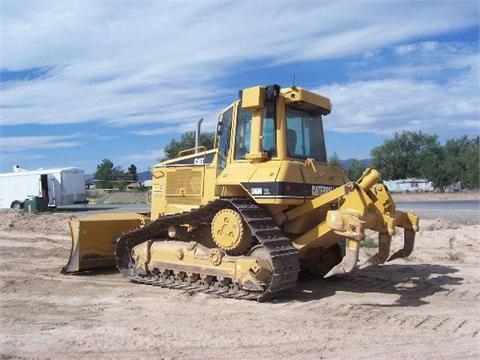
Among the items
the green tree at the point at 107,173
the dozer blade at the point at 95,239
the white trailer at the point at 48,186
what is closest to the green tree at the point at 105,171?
the green tree at the point at 107,173

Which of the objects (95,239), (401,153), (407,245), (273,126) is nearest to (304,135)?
(273,126)

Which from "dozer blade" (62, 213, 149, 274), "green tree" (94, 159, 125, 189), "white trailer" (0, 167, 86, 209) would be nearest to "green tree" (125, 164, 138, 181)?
"green tree" (94, 159, 125, 189)

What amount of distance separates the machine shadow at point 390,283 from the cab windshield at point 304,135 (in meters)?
2.11

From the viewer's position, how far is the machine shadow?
27.8 ft

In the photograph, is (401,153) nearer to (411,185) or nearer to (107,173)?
(411,185)

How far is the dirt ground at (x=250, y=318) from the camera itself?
5.89m

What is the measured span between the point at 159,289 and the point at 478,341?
516 cm

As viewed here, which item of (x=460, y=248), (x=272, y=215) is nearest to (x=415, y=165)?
(x=460, y=248)

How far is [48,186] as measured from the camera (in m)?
33.7

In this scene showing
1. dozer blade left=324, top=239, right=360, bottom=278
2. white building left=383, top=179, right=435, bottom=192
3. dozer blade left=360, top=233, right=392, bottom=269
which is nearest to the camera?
dozer blade left=324, top=239, right=360, bottom=278

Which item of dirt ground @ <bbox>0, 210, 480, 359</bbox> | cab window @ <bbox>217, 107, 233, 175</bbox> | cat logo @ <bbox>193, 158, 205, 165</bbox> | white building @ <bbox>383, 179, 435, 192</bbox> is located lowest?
dirt ground @ <bbox>0, 210, 480, 359</bbox>

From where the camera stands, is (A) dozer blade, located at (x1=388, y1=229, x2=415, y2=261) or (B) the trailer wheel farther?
(B) the trailer wheel

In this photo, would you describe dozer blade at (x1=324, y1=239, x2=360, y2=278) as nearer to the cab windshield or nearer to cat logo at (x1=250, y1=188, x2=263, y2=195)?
cat logo at (x1=250, y1=188, x2=263, y2=195)

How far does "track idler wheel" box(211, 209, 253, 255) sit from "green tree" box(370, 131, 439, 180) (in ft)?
247
